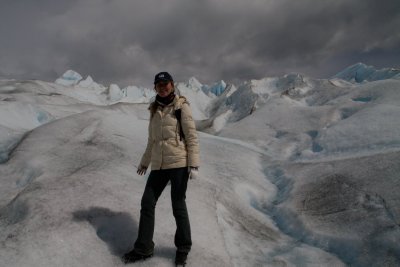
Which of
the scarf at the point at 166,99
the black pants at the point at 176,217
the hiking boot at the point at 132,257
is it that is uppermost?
the scarf at the point at 166,99

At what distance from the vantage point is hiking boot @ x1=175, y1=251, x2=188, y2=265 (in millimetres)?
4703

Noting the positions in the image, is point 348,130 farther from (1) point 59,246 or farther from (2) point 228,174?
(1) point 59,246

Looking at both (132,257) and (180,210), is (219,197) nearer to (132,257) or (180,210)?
(180,210)

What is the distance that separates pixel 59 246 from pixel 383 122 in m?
11.5

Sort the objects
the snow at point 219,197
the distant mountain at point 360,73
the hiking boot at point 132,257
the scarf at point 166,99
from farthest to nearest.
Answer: the distant mountain at point 360,73 < the snow at point 219,197 < the scarf at point 166,99 < the hiking boot at point 132,257

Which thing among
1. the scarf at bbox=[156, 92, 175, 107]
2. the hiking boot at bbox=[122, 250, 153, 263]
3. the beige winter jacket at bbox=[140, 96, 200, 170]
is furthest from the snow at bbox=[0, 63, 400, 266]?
the scarf at bbox=[156, 92, 175, 107]

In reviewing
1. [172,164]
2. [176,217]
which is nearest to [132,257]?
[176,217]

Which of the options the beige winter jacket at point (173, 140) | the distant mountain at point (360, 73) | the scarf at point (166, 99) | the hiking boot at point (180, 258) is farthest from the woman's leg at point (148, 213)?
the distant mountain at point (360, 73)

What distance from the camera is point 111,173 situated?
7.49 m

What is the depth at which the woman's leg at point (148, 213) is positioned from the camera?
470 cm

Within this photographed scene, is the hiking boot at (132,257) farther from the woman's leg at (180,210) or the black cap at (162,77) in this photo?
the black cap at (162,77)

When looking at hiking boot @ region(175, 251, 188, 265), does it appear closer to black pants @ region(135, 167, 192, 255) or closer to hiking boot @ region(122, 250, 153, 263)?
black pants @ region(135, 167, 192, 255)

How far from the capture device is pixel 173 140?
4863 mm

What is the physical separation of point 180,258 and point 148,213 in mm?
783
